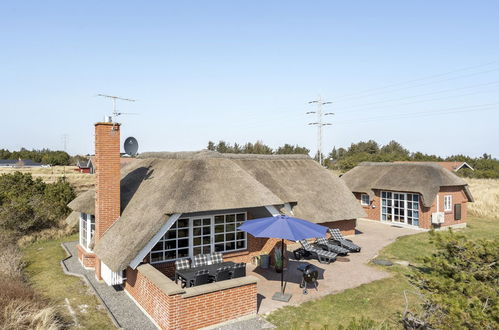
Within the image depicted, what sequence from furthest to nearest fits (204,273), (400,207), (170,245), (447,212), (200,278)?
(400,207) < (447,212) < (170,245) < (204,273) < (200,278)

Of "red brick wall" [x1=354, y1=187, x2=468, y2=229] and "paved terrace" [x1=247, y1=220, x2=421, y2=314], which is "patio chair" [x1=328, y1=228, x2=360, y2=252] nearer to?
"paved terrace" [x1=247, y1=220, x2=421, y2=314]

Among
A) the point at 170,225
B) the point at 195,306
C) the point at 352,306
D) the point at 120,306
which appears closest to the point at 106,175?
the point at 170,225

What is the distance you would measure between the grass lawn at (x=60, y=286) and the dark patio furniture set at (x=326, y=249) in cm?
896

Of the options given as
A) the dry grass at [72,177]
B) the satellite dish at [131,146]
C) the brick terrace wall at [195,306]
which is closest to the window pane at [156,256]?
the brick terrace wall at [195,306]

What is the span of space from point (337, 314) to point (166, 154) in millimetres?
10650

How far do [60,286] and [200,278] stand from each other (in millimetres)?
5680

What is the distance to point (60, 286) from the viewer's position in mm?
12109

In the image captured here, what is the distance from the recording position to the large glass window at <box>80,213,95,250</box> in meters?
13.9

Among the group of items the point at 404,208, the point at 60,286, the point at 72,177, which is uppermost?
the point at 72,177

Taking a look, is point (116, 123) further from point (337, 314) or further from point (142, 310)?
point (337, 314)

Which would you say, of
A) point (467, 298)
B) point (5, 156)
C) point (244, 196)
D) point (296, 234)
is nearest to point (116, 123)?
point (244, 196)

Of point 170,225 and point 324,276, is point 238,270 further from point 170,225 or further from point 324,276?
point 324,276

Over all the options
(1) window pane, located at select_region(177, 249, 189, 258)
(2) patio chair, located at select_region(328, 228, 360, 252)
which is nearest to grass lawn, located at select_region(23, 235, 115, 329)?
(1) window pane, located at select_region(177, 249, 189, 258)

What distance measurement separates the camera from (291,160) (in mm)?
22688
